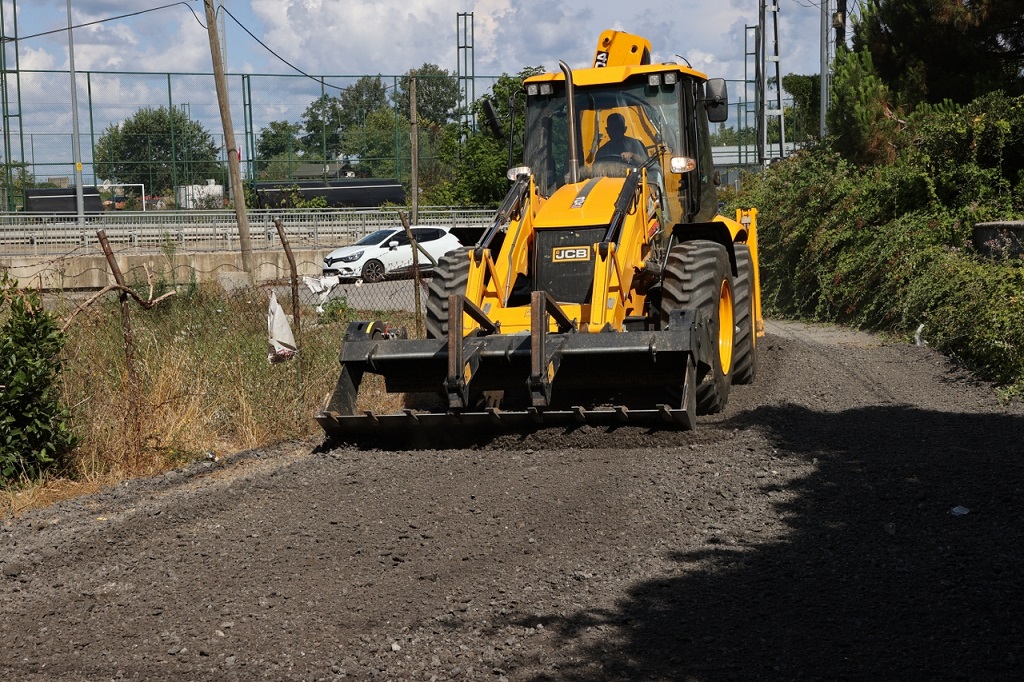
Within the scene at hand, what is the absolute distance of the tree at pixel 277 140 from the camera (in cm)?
4538

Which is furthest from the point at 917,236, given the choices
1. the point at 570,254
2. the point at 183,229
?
the point at 183,229

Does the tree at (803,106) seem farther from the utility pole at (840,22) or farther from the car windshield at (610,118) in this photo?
the car windshield at (610,118)

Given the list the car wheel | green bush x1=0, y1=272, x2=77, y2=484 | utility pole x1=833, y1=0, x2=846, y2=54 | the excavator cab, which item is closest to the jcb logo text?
the excavator cab

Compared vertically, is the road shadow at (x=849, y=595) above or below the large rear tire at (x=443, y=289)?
below

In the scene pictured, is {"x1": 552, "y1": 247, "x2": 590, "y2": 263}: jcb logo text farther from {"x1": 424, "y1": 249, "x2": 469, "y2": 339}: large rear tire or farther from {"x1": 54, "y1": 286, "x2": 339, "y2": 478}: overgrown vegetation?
{"x1": 54, "y1": 286, "x2": 339, "y2": 478}: overgrown vegetation

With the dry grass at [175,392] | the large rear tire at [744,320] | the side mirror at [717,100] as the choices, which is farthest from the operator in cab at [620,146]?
the dry grass at [175,392]

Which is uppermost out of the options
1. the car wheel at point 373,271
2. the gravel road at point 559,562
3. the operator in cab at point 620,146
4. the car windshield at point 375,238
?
the operator in cab at point 620,146

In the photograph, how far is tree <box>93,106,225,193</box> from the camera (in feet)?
150

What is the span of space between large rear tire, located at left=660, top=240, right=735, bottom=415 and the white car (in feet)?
62.1

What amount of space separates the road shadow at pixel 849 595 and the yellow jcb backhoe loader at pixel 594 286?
1795mm

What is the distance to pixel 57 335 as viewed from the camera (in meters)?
8.12

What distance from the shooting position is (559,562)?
18.9 ft

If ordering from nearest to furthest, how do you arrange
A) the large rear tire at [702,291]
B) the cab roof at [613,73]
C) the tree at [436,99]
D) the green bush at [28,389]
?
1. the green bush at [28,389]
2. the large rear tire at [702,291]
3. the cab roof at [613,73]
4. the tree at [436,99]

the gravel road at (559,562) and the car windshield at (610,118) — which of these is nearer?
the gravel road at (559,562)
